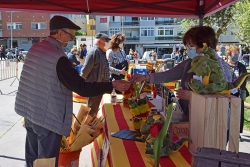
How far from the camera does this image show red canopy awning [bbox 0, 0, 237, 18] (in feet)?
13.6

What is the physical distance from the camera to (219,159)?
975 mm

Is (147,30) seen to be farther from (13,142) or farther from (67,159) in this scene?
(67,159)

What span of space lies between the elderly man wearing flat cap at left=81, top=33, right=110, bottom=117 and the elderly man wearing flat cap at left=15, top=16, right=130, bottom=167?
214 centimetres

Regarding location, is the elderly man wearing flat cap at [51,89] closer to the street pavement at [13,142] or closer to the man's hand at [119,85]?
the man's hand at [119,85]

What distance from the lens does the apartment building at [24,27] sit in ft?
152

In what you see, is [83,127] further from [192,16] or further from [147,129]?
[192,16]

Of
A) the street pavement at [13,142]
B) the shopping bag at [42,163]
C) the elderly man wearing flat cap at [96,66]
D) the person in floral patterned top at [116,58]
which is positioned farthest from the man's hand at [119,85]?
the person in floral patterned top at [116,58]

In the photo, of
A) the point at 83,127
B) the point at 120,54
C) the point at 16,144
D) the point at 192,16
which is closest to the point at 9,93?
the point at 120,54

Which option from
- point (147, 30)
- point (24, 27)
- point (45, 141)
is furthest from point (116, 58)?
point (147, 30)

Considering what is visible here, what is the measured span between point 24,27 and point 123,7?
45843 mm

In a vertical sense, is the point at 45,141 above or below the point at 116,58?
below

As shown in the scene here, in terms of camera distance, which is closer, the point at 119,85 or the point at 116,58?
the point at 119,85

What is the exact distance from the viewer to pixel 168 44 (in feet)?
162

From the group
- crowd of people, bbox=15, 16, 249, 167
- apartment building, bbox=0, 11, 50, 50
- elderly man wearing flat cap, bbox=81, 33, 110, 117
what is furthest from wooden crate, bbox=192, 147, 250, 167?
apartment building, bbox=0, 11, 50, 50
